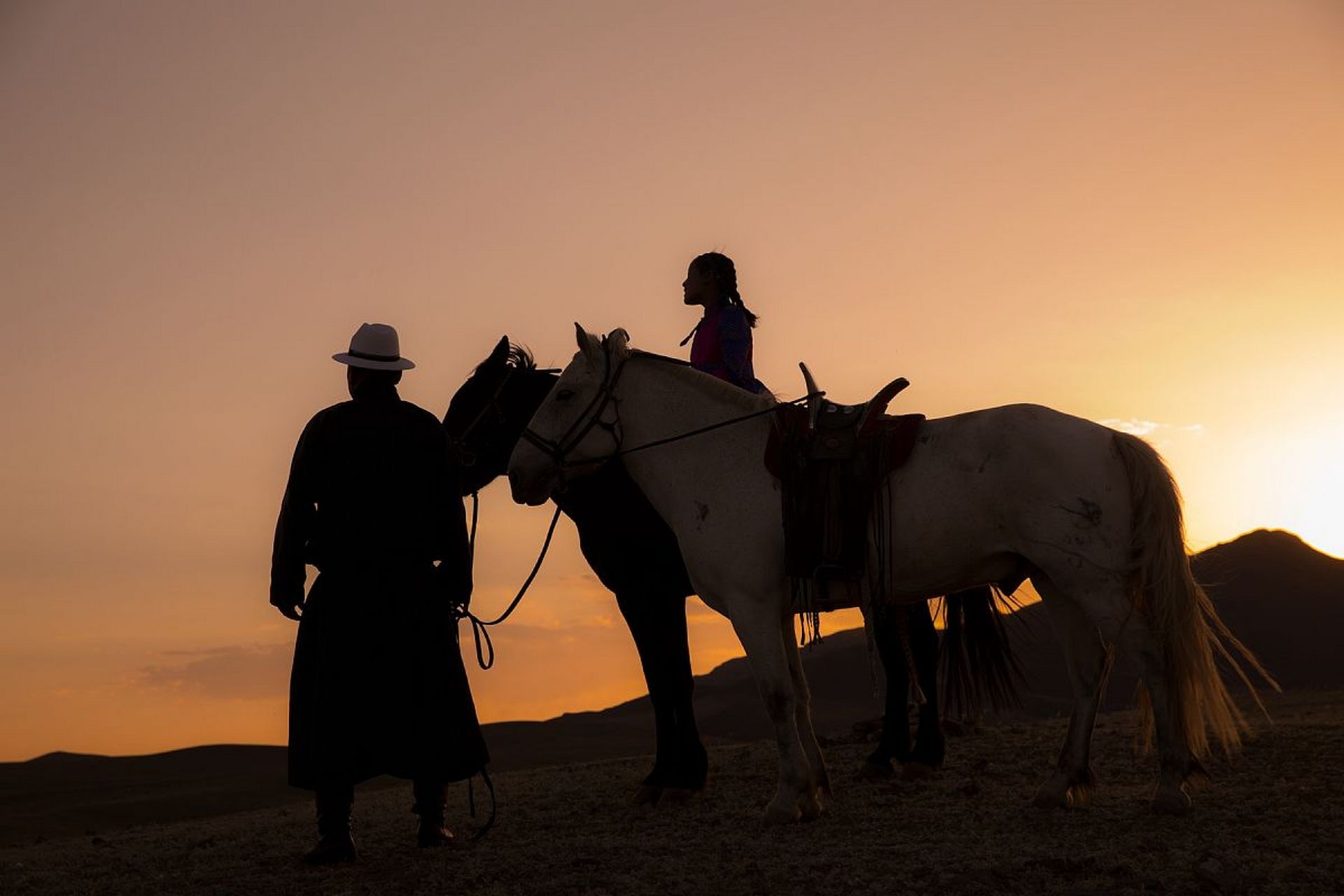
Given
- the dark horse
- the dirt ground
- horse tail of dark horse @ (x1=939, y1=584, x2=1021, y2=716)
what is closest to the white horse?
the dirt ground

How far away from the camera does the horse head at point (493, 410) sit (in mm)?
8555

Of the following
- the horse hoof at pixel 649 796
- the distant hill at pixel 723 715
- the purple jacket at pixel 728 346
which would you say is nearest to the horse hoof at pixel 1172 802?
the distant hill at pixel 723 715

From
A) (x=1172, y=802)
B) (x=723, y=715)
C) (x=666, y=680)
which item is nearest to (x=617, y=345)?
(x=666, y=680)

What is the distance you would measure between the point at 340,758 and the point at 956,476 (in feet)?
11.5

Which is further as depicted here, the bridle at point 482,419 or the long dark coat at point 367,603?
the bridle at point 482,419

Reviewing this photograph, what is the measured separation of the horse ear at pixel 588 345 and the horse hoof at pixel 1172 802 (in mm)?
3993

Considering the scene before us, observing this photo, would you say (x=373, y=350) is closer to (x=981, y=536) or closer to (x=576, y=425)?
(x=576, y=425)

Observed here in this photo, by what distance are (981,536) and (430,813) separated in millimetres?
3268

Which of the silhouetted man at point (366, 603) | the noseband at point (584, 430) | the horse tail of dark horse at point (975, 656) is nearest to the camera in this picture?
the silhouetted man at point (366, 603)

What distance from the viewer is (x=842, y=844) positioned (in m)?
6.31

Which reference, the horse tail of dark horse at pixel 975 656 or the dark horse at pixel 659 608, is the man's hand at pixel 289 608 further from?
the horse tail of dark horse at pixel 975 656

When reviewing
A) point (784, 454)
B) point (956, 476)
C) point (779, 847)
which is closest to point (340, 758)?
point (779, 847)

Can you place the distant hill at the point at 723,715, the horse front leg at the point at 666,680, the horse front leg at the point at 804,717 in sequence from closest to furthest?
the horse front leg at the point at 804,717, the horse front leg at the point at 666,680, the distant hill at the point at 723,715

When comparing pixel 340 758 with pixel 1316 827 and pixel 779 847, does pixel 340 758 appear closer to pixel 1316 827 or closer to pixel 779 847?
pixel 779 847
